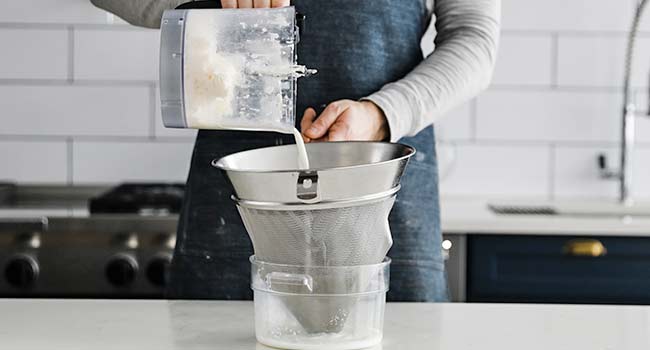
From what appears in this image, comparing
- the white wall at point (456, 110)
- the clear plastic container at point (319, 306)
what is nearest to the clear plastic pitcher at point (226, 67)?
the clear plastic container at point (319, 306)

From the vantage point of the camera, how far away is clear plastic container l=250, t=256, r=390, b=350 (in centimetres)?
109

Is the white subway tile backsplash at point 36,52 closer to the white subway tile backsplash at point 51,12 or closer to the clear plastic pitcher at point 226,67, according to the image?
the white subway tile backsplash at point 51,12

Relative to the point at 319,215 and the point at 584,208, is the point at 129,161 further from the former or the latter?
the point at 319,215

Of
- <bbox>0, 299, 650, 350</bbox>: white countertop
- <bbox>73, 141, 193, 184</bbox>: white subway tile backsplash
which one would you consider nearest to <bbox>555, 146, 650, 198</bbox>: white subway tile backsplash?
<bbox>73, 141, 193, 184</bbox>: white subway tile backsplash

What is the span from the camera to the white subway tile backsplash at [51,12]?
2656 millimetres

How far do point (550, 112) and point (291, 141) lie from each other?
49.9 inches

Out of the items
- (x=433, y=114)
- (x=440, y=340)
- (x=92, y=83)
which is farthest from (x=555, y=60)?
(x=440, y=340)

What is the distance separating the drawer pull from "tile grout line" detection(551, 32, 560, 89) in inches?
22.0

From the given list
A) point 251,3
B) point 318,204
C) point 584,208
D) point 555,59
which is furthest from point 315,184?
point 555,59

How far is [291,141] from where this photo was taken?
5.09 ft

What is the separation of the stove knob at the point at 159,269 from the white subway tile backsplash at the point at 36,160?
1.92ft

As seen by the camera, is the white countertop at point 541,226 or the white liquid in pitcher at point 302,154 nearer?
the white liquid in pitcher at point 302,154

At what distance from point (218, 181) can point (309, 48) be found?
0.23 meters

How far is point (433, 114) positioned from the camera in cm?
145
